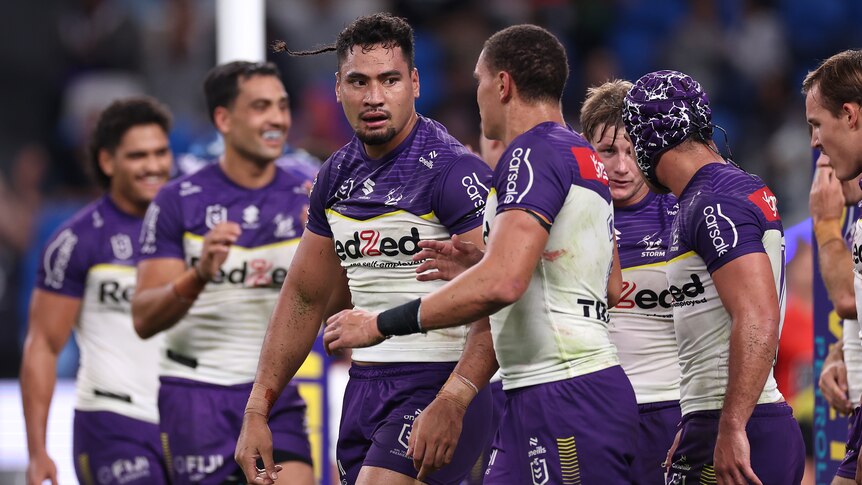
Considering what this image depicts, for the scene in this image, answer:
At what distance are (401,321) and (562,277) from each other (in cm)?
63

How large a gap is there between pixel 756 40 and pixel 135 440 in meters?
9.50

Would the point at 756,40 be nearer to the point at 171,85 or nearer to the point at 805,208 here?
the point at 805,208

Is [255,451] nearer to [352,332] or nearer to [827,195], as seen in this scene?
[352,332]

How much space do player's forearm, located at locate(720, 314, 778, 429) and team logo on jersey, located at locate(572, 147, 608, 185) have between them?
716 millimetres

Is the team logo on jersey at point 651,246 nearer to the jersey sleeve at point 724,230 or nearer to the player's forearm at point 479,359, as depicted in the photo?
the jersey sleeve at point 724,230

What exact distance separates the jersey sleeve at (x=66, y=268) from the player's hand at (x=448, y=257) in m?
3.63

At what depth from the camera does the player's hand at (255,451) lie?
5.29 meters

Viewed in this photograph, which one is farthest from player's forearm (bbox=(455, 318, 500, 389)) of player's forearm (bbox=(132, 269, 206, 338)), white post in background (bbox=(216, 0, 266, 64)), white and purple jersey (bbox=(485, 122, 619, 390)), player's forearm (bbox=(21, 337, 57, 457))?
white post in background (bbox=(216, 0, 266, 64))

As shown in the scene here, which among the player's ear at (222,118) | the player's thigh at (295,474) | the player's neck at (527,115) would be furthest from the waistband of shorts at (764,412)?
the player's ear at (222,118)

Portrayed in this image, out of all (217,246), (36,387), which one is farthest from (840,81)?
(36,387)

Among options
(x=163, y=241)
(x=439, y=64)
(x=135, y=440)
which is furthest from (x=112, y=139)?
(x=439, y=64)

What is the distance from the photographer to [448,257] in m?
4.75

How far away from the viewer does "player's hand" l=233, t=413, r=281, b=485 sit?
17.4ft

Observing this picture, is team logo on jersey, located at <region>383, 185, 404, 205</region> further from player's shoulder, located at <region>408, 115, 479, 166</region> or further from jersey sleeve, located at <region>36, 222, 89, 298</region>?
jersey sleeve, located at <region>36, 222, 89, 298</region>
